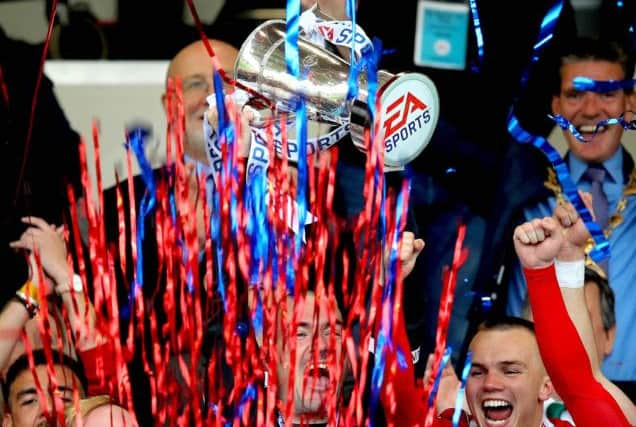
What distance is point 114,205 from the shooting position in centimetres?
286

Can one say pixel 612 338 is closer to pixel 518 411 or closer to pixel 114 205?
pixel 518 411

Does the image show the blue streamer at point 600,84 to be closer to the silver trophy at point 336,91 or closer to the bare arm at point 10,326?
the silver trophy at point 336,91

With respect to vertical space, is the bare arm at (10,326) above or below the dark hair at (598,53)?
below

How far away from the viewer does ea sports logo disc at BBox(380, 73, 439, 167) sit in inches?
86.2

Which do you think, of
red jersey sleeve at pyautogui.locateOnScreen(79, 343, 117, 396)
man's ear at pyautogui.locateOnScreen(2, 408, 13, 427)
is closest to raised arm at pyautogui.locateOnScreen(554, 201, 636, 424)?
red jersey sleeve at pyautogui.locateOnScreen(79, 343, 117, 396)

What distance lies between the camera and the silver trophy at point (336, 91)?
2123 millimetres

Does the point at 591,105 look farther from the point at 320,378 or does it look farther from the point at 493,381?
the point at 320,378

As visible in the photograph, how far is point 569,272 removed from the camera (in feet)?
7.43

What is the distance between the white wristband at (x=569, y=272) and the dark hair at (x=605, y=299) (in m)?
0.42

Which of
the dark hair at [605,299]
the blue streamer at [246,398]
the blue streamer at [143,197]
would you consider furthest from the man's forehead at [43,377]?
the dark hair at [605,299]

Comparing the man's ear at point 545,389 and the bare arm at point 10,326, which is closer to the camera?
the bare arm at point 10,326

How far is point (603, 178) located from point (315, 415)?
855 millimetres

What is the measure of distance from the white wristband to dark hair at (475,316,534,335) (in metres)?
0.26

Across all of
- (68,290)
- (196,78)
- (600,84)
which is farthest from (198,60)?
(600,84)
